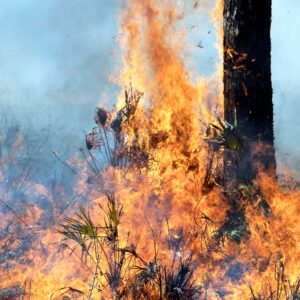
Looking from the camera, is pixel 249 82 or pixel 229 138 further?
pixel 249 82

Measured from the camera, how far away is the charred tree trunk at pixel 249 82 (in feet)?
17.1

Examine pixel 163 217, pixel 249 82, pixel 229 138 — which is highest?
pixel 249 82

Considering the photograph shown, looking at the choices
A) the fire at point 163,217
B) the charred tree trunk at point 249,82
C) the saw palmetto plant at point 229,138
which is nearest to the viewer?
the fire at point 163,217

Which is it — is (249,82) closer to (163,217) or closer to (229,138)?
(229,138)

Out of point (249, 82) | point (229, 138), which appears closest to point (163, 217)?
point (229, 138)

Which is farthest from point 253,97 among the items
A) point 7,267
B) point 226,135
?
point 7,267

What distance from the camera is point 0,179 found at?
766cm

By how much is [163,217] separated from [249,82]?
76.6 inches

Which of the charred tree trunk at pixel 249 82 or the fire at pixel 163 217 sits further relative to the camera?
the charred tree trunk at pixel 249 82

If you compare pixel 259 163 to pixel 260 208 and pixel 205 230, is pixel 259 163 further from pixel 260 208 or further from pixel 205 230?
pixel 205 230

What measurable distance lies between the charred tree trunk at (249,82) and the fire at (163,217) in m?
0.23

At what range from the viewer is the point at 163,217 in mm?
5137

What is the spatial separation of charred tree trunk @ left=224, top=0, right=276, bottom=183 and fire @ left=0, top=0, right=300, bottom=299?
231mm

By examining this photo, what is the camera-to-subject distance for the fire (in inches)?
155
